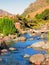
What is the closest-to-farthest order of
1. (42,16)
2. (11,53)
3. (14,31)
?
(11,53) < (14,31) < (42,16)

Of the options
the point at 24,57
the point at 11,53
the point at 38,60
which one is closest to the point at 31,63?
the point at 38,60

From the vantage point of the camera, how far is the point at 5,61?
22.3 metres

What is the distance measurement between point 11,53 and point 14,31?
21.0m

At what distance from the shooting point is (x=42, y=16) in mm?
102125

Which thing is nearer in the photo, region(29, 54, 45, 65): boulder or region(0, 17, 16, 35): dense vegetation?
region(29, 54, 45, 65): boulder

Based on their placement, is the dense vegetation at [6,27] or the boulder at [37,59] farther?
the dense vegetation at [6,27]

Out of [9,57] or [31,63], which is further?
[9,57]

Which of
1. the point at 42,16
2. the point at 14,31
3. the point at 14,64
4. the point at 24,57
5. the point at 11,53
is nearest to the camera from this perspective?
the point at 14,64

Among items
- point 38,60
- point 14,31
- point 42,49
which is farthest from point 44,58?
point 14,31

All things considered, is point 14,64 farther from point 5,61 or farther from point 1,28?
point 1,28

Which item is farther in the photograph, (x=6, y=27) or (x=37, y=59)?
(x=6, y=27)

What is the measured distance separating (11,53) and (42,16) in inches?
3042

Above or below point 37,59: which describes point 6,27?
above

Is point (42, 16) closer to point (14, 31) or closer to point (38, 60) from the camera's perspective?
point (14, 31)
